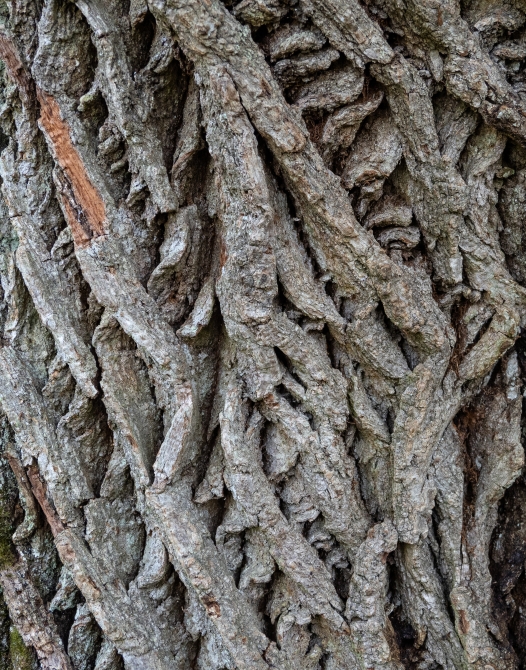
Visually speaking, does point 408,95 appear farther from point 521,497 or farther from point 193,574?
point 193,574

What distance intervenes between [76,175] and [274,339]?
27.1 inches

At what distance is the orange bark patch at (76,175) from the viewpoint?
1.37m

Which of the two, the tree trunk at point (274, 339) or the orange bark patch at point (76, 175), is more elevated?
the orange bark patch at point (76, 175)

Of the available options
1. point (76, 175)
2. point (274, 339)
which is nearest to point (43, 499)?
point (274, 339)

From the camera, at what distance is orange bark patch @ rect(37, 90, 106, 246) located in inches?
53.7

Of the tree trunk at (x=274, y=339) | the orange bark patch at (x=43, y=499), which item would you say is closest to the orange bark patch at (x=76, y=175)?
the tree trunk at (x=274, y=339)

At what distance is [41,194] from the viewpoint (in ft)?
4.70

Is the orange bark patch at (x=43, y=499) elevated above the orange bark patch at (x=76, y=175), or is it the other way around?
the orange bark patch at (x=76, y=175)

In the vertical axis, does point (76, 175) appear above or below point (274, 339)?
above

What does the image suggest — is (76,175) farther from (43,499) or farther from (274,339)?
(43,499)

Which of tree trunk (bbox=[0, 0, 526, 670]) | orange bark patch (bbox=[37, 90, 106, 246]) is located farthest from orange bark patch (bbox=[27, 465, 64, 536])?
orange bark patch (bbox=[37, 90, 106, 246])

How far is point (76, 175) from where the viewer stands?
1.37 metres

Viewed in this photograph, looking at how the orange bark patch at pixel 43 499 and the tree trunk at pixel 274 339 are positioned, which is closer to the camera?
the tree trunk at pixel 274 339

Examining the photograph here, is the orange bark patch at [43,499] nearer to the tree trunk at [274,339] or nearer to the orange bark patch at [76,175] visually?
the tree trunk at [274,339]
